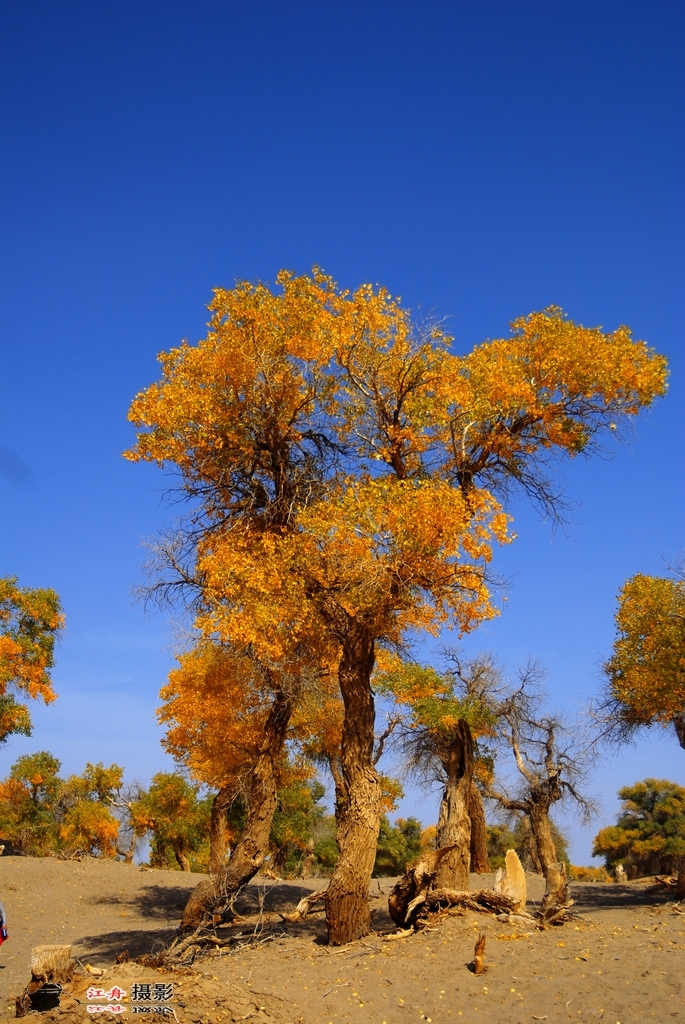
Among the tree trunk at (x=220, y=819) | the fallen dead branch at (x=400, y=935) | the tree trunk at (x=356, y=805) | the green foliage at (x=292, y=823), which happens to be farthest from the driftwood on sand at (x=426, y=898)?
the green foliage at (x=292, y=823)

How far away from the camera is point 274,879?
2634cm

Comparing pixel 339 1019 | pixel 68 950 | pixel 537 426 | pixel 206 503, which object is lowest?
pixel 339 1019

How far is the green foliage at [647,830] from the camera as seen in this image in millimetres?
35938

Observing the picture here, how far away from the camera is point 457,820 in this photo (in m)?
16.0

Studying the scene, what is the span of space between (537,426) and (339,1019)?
10074mm

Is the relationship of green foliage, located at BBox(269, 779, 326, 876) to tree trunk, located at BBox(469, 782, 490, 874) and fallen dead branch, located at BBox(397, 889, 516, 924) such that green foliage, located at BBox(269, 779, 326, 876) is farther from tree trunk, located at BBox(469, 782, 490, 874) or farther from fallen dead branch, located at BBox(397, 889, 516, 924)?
fallen dead branch, located at BBox(397, 889, 516, 924)

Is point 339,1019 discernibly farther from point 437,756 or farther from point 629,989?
point 437,756

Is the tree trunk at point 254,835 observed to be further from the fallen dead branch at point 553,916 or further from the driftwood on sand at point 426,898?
the fallen dead branch at point 553,916

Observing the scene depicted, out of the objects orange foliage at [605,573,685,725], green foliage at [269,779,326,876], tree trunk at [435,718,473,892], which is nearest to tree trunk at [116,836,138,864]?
green foliage at [269,779,326,876]

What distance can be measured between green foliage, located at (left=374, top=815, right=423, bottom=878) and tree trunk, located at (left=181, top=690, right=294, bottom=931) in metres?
27.5

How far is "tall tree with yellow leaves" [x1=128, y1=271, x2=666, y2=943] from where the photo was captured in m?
13.0

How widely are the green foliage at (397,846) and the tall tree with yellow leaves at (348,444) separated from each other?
3030cm

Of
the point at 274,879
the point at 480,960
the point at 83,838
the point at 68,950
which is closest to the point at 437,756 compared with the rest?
the point at 274,879

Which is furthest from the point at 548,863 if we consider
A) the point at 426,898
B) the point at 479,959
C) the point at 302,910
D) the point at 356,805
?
the point at 479,959
